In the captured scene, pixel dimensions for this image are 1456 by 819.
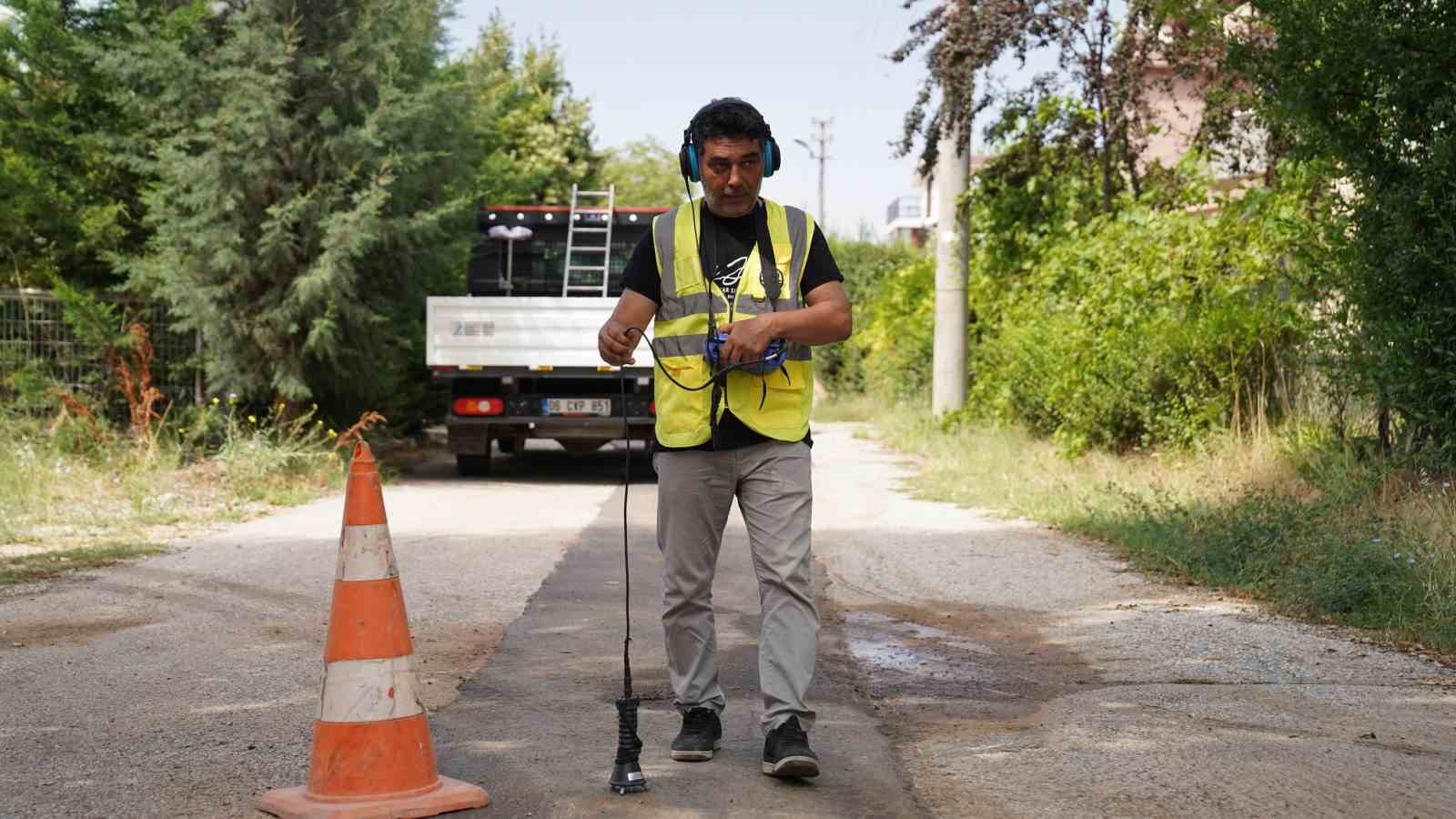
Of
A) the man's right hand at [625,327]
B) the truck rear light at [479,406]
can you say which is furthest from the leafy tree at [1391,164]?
the truck rear light at [479,406]

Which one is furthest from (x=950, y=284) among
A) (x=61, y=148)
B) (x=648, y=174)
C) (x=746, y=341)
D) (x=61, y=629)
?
(x=648, y=174)

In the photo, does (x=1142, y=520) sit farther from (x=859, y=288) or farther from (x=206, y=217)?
(x=859, y=288)

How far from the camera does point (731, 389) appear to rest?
15.3 feet

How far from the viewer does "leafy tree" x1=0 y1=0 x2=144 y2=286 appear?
14984 mm

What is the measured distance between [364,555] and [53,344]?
39.4ft

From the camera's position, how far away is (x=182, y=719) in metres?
5.27

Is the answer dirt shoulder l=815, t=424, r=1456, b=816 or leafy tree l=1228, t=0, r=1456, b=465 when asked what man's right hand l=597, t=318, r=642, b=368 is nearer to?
dirt shoulder l=815, t=424, r=1456, b=816

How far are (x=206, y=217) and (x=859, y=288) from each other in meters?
22.5

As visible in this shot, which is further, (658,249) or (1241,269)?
(1241,269)

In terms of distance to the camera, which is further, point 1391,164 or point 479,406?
point 479,406

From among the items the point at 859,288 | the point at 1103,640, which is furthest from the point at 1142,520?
the point at 859,288

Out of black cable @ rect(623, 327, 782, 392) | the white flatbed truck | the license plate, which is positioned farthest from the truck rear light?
black cable @ rect(623, 327, 782, 392)

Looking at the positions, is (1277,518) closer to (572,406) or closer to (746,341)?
(746,341)

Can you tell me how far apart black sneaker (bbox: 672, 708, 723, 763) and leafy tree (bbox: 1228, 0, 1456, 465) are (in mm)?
5140
